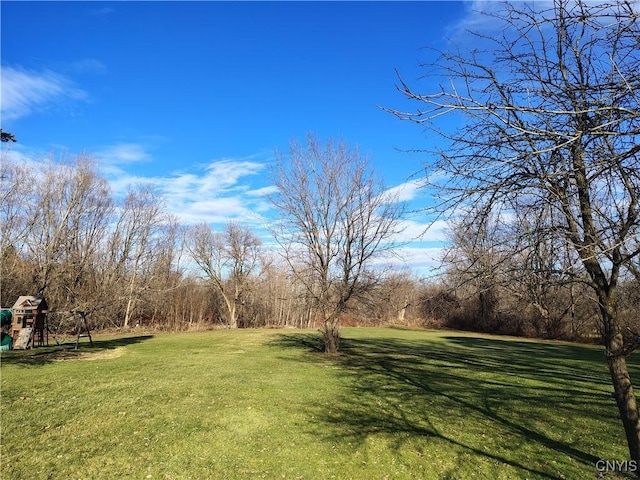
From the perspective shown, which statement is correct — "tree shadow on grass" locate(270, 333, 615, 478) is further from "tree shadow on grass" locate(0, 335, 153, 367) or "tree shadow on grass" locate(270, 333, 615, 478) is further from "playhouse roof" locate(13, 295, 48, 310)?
"playhouse roof" locate(13, 295, 48, 310)

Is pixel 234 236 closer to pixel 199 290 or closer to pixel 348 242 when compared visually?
pixel 199 290

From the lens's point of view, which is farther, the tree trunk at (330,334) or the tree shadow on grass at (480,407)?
the tree trunk at (330,334)

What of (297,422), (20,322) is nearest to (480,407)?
(297,422)

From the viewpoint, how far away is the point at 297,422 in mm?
6348

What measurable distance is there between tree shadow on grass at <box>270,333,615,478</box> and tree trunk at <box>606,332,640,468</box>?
1388 mm

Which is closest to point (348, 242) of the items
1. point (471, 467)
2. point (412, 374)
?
point (412, 374)

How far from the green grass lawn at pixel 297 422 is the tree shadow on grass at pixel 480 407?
0.03 m

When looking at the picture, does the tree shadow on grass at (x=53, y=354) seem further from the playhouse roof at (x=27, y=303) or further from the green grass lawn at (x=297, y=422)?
the playhouse roof at (x=27, y=303)

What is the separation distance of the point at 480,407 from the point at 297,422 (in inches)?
147

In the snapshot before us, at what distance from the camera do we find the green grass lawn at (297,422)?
4.70 meters

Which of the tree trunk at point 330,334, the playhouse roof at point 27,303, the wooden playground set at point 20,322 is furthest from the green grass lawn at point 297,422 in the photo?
the tree trunk at point 330,334

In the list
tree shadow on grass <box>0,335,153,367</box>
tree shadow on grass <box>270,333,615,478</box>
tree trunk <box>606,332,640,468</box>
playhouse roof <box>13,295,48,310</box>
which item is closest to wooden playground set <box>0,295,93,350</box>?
playhouse roof <box>13,295,48,310</box>

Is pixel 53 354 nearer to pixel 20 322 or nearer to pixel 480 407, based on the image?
pixel 20 322

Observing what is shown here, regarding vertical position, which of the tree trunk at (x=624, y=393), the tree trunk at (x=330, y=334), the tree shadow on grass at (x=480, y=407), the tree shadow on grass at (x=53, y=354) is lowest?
the tree shadow on grass at (x=53, y=354)
